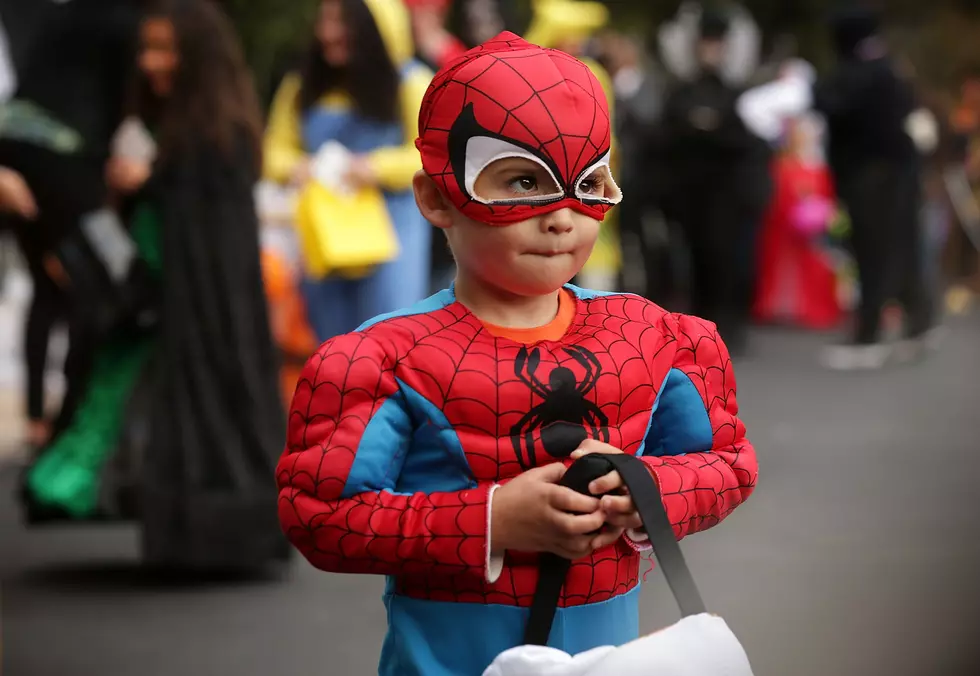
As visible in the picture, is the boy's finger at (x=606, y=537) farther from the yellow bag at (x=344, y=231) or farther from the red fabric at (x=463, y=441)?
the yellow bag at (x=344, y=231)

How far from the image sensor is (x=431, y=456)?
2.06 metres

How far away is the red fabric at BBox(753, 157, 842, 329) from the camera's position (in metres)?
13.3

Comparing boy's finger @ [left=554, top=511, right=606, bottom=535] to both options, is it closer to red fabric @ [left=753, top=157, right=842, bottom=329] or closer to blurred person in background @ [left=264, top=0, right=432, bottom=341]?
blurred person in background @ [left=264, top=0, right=432, bottom=341]

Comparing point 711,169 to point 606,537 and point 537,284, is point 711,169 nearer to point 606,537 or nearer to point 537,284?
point 537,284

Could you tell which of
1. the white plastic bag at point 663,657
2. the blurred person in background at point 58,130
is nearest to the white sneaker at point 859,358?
the blurred person in background at point 58,130

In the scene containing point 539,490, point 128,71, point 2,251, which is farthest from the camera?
point 2,251

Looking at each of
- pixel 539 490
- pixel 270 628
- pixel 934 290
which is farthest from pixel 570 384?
pixel 934 290

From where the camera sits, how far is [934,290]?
11750 millimetres

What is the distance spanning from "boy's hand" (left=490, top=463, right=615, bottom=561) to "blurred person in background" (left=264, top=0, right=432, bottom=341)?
3.96 m

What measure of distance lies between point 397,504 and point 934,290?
408 inches

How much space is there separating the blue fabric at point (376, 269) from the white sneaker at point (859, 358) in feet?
16.6

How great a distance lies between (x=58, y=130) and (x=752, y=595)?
3.19m

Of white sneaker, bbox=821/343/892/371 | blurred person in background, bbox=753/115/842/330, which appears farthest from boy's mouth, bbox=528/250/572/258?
blurred person in background, bbox=753/115/842/330

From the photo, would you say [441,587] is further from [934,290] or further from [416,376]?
[934,290]
